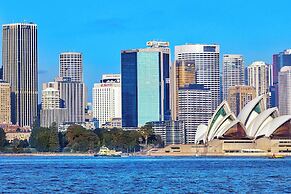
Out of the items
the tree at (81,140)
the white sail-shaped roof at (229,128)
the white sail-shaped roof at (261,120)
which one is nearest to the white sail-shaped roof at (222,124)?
the white sail-shaped roof at (229,128)

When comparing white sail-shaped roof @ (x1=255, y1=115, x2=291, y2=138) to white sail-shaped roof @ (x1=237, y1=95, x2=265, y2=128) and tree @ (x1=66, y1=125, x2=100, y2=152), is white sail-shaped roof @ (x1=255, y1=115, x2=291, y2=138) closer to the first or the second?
A: white sail-shaped roof @ (x1=237, y1=95, x2=265, y2=128)

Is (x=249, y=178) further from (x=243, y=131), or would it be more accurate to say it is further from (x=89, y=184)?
(x=243, y=131)

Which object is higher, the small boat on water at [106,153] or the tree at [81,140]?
the tree at [81,140]

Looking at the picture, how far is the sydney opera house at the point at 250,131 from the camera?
6152 inches

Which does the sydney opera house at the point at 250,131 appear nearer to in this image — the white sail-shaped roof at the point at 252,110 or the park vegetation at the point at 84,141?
the white sail-shaped roof at the point at 252,110

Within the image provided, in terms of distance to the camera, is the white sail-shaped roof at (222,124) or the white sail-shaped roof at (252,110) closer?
the white sail-shaped roof at (252,110)

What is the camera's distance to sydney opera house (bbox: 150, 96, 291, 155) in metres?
156

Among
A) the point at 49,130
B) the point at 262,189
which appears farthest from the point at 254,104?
the point at 262,189

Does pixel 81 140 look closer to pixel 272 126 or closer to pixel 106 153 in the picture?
pixel 106 153

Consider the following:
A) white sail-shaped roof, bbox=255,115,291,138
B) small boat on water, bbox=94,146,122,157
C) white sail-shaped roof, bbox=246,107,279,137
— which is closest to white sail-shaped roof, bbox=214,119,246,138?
white sail-shaped roof, bbox=246,107,279,137

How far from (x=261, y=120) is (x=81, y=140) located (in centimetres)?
4339

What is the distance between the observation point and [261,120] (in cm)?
15638

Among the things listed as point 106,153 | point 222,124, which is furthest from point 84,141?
point 222,124

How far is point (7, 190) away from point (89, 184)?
24.8 feet
